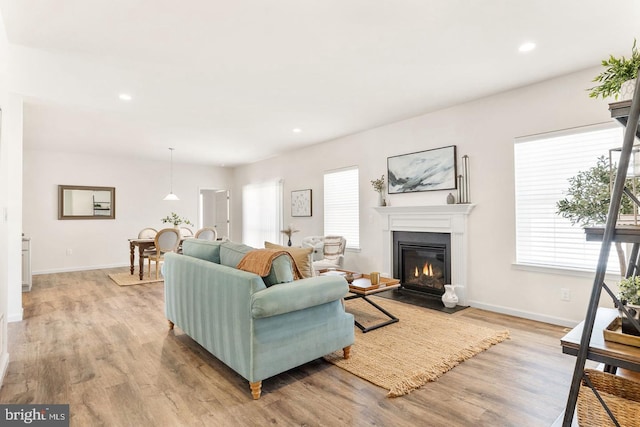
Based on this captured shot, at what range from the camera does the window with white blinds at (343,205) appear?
5.70 meters

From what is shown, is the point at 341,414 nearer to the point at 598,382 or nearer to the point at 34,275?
the point at 598,382

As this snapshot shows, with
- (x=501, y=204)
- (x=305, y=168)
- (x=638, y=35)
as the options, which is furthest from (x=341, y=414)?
(x=305, y=168)

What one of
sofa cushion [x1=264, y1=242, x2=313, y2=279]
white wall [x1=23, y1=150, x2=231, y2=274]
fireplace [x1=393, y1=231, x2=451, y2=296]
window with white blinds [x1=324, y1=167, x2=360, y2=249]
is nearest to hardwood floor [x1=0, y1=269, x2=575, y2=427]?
sofa cushion [x1=264, y1=242, x2=313, y2=279]

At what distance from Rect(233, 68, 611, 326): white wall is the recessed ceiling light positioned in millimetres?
867

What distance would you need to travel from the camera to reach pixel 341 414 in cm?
193

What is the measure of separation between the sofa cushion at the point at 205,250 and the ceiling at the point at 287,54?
5.51ft

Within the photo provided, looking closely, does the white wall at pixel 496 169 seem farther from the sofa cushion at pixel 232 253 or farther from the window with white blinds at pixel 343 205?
the sofa cushion at pixel 232 253

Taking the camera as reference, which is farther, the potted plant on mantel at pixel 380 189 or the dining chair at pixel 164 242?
the dining chair at pixel 164 242

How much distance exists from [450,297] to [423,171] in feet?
5.65

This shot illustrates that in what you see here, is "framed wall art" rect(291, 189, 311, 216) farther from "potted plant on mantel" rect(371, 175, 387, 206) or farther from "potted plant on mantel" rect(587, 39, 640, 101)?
"potted plant on mantel" rect(587, 39, 640, 101)

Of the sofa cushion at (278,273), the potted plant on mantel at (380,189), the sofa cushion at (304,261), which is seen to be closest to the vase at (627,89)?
the sofa cushion at (278,273)

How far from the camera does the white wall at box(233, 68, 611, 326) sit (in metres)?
3.36

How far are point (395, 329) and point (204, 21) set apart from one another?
123 inches

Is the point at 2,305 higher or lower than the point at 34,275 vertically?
higher
